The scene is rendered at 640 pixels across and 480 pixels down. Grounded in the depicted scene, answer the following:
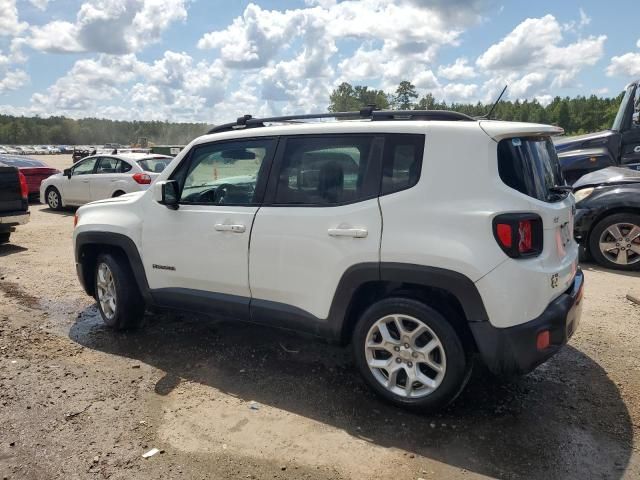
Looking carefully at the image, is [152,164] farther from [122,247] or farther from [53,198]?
[122,247]

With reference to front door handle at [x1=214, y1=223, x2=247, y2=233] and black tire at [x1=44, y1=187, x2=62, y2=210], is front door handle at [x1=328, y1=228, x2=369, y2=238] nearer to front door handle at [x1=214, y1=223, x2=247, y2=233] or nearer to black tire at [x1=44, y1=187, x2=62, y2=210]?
front door handle at [x1=214, y1=223, x2=247, y2=233]

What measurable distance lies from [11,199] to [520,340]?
855cm

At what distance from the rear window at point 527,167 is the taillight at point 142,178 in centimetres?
967

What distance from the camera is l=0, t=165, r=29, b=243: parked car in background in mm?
8430

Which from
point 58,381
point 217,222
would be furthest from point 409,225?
point 58,381

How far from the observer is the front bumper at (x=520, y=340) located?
293 centimetres

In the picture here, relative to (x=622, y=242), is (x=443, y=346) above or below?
above

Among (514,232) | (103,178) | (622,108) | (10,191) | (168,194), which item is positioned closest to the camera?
(514,232)

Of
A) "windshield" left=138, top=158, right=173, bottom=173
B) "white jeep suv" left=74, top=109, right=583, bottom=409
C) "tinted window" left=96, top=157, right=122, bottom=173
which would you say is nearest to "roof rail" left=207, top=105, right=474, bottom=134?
"white jeep suv" left=74, top=109, right=583, bottom=409

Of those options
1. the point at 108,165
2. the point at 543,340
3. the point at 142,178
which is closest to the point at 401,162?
the point at 543,340

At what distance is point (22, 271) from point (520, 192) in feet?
22.6

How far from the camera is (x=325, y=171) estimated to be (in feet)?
11.7

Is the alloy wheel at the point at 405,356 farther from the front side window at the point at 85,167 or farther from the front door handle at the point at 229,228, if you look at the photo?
the front side window at the point at 85,167

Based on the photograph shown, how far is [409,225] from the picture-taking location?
314 cm
